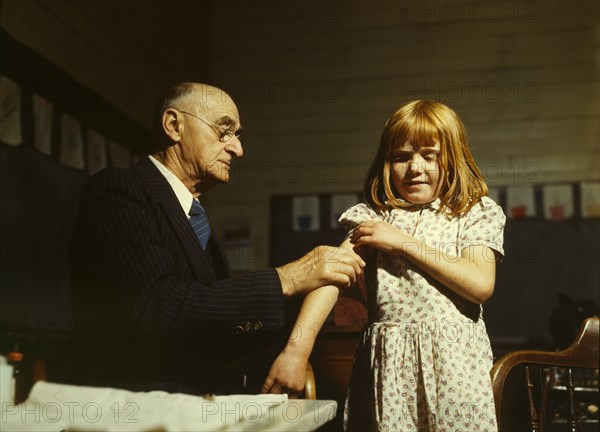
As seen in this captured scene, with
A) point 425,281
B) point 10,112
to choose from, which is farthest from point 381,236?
point 10,112

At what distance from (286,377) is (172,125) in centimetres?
104

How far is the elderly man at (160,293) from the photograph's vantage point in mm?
1617

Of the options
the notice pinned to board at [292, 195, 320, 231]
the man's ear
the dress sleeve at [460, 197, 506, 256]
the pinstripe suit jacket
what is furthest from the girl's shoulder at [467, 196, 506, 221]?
the notice pinned to board at [292, 195, 320, 231]

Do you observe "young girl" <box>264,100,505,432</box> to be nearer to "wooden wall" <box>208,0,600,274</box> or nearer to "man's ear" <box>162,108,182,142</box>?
"man's ear" <box>162,108,182,142</box>

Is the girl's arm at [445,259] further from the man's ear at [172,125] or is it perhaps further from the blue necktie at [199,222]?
the man's ear at [172,125]

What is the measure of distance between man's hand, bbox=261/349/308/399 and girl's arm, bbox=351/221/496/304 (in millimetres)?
405

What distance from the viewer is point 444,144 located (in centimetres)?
201

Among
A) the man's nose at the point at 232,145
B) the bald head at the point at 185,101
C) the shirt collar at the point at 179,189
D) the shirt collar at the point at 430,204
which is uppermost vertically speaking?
the bald head at the point at 185,101

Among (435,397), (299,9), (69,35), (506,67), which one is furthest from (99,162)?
(506,67)

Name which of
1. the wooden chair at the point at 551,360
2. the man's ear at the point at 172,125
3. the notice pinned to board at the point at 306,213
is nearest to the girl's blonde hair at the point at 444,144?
the wooden chair at the point at 551,360

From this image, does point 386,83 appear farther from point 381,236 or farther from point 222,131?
point 381,236

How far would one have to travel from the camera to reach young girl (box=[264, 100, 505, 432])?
183cm

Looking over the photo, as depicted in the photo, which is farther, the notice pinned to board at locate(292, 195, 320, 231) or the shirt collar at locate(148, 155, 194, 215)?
the notice pinned to board at locate(292, 195, 320, 231)

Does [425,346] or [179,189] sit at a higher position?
[179,189]
